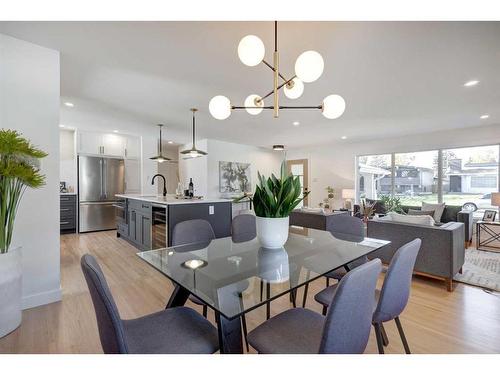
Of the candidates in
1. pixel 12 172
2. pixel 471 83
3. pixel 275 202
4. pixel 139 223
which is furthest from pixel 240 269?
pixel 471 83

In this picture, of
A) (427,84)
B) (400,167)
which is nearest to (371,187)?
(400,167)

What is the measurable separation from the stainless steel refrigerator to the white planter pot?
13.3 feet

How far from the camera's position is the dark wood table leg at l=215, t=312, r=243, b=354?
1014 millimetres

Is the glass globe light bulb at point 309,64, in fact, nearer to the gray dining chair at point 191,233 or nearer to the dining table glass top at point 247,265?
the dining table glass top at point 247,265

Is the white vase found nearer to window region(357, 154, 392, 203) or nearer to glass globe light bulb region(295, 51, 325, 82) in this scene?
glass globe light bulb region(295, 51, 325, 82)

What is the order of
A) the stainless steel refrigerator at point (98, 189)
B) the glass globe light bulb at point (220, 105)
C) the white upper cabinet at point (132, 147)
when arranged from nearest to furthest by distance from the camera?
the glass globe light bulb at point (220, 105) → the stainless steel refrigerator at point (98, 189) → the white upper cabinet at point (132, 147)

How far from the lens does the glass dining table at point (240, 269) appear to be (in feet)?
3.44

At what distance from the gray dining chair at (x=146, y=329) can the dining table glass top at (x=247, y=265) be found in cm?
20

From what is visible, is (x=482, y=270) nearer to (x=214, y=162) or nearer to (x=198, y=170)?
(x=214, y=162)

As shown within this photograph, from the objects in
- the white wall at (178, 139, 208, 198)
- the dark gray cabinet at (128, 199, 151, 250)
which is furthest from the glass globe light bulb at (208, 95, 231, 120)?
the white wall at (178, 139, 208, 198)

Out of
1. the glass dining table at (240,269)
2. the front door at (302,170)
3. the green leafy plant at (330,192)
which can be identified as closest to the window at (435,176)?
the green leafy plant at (330,192)

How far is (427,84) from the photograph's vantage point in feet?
9.47

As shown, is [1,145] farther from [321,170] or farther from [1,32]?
[321,170]

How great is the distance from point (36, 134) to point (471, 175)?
741cm
